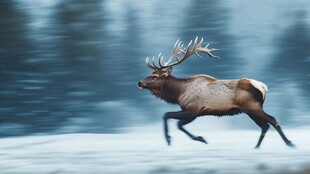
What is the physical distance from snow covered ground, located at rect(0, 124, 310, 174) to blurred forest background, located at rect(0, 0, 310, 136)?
2.28 metres

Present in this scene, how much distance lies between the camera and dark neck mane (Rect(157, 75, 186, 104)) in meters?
10.2

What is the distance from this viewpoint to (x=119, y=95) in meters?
15.3

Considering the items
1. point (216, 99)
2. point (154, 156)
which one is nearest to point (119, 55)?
point (216, 99)

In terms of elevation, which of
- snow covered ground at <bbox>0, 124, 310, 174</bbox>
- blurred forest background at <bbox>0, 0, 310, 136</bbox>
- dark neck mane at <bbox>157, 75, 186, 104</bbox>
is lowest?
snow covered ground at <bbox>0, 124, 310, 174</bbox>

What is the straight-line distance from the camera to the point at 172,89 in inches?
402

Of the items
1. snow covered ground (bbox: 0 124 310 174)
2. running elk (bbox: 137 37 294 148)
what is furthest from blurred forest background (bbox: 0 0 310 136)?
running elk (bbox: 137 37 294 148)

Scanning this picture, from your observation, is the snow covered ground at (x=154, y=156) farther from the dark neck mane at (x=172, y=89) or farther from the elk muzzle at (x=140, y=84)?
the elk muzzle at (x=140, y=84)

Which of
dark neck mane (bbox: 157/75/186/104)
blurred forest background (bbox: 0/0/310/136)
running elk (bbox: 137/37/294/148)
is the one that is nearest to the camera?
running elk (bbox: 137/37/294/148)

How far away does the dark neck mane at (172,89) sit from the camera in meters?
10.2

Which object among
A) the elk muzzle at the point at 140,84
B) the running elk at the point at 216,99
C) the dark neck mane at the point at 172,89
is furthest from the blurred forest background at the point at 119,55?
the running elk at the point at 216,99

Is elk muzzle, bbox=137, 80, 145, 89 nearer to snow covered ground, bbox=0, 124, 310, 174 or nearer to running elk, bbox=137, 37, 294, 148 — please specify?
running elk, bbox=137, 37, 294, 148

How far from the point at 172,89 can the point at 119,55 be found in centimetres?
547

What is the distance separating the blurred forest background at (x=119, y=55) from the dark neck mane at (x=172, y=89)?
4738mm

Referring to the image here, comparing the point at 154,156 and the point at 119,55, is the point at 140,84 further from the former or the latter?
the point at 119,55
